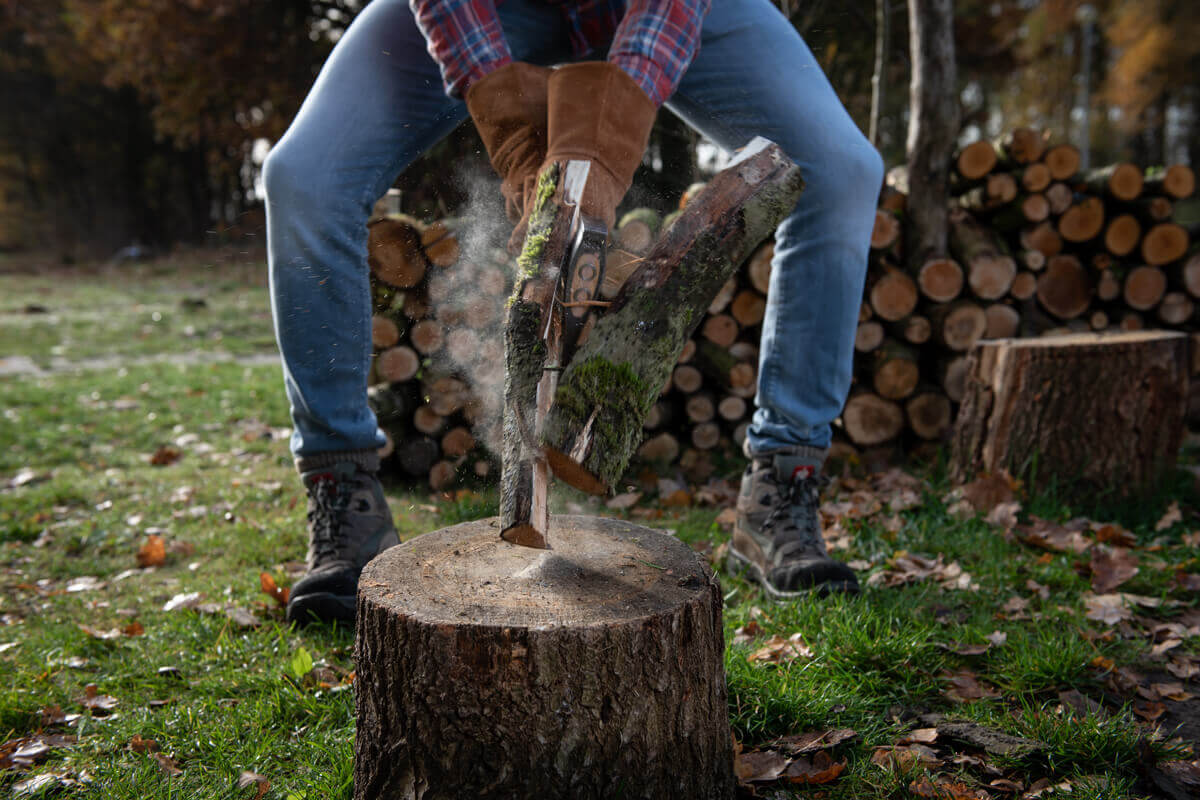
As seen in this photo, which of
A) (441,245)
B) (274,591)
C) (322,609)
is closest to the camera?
(322,609)

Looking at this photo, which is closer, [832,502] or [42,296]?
[832,502]

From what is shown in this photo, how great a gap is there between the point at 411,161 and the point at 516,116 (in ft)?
1.77

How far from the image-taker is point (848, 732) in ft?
5.08

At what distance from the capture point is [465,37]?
1658 millimetres

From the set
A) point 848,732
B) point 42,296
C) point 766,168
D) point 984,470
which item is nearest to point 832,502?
point 984,470

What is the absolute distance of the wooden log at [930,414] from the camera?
362 centimetres

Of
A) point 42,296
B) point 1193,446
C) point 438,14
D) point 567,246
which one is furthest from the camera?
point 42,296

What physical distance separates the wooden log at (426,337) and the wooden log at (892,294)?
72.6 inches

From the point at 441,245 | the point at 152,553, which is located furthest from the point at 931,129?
the point at 152,553

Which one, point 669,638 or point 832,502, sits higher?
point 669,638

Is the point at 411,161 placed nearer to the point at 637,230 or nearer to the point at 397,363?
the point at 637,230

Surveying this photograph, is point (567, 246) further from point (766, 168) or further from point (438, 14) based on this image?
point (438, 14)

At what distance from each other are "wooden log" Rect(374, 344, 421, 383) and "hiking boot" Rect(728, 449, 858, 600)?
5.52 feet

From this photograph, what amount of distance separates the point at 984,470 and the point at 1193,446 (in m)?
1.59
